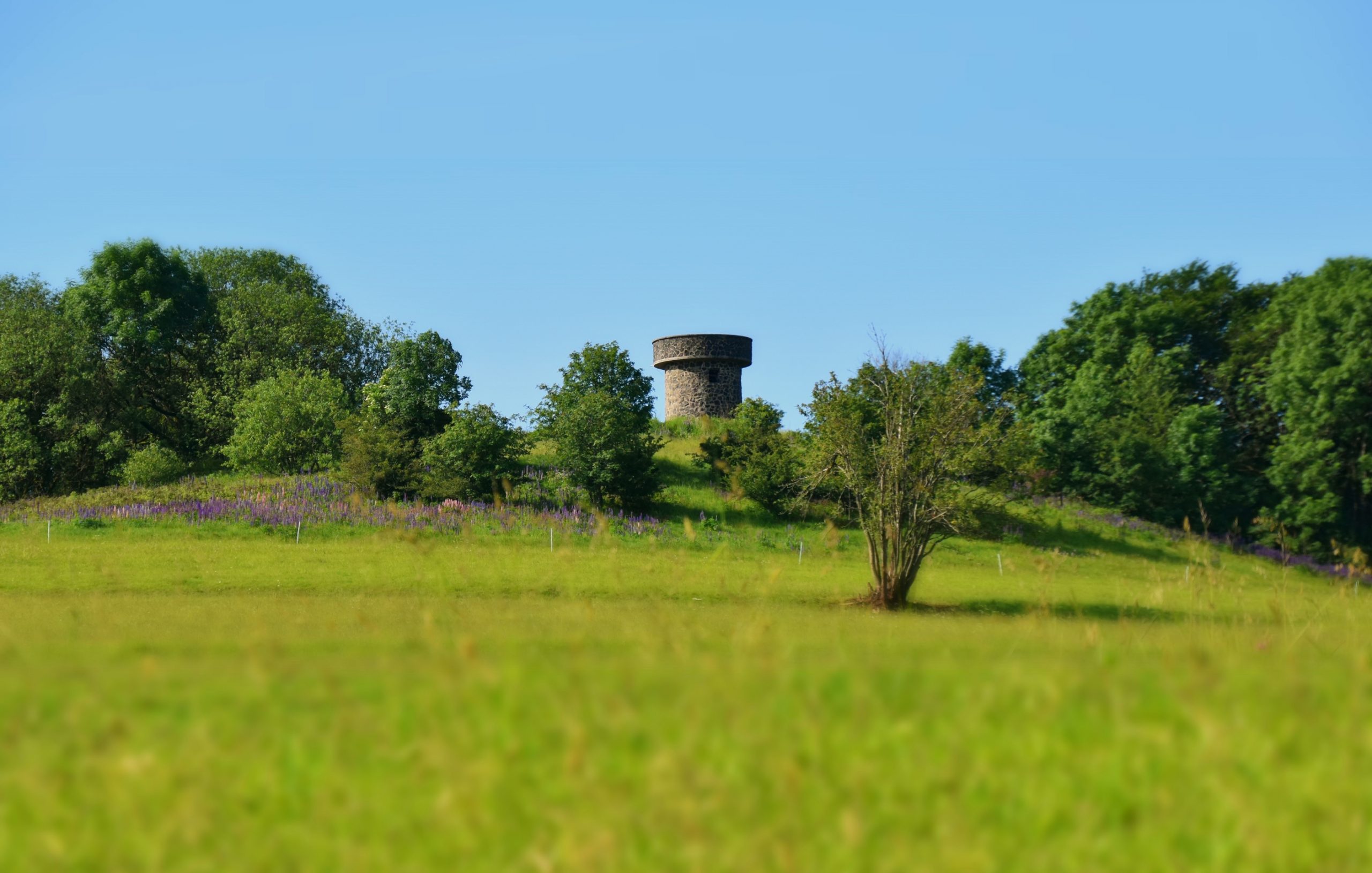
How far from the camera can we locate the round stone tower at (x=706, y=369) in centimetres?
5109

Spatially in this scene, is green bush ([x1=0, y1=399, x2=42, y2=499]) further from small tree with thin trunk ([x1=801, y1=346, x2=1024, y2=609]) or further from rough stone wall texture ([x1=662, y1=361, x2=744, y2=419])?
small tree with thin trunk ([x1=801, y1=346, x2=1024, y2=609])

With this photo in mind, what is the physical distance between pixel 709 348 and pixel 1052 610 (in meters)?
34.0

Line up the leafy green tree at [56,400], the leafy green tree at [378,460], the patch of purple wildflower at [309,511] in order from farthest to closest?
the leafy green tree at [56,400], the leafy green tree at [378,460], the patch of purple wildflower at [309,511]

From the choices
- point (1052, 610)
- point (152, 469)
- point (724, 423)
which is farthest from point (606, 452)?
point (152, 469)

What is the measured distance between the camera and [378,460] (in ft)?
114

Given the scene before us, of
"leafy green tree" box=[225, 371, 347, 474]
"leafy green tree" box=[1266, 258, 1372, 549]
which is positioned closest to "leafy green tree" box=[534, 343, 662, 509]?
"leafy green tree" box=[225, 371, 347, 474]

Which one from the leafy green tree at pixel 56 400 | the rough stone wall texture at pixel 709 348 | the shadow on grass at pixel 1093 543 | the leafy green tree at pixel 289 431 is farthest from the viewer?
the rough stone wall texture at pixel 709 348

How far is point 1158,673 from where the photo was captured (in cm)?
560

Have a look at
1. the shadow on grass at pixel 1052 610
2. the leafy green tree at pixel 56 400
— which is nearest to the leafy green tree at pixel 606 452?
the shadow on grass at pixel 1052 610

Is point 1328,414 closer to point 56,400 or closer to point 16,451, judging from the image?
point 16,451

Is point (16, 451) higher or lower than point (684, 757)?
higher

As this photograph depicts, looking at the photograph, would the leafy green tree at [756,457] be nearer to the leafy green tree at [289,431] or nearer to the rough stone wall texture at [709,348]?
the rough stone wall texture at [709,348]

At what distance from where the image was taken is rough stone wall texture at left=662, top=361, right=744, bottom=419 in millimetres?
51812

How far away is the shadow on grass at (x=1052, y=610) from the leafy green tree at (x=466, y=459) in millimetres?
19070
